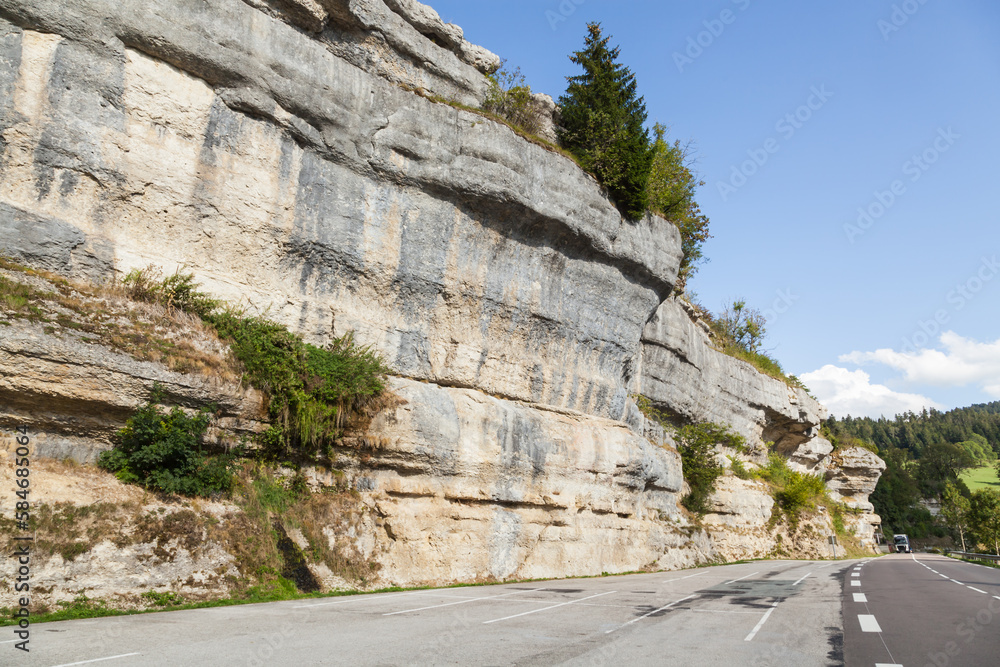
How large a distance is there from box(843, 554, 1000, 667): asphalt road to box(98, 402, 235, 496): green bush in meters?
11.8

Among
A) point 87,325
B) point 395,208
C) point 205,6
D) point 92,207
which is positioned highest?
point 205,6

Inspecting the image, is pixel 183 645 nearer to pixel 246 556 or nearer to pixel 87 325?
pixel 246 556

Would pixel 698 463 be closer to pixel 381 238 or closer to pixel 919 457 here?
pixel 381 238

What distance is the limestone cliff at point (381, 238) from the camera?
1305cm

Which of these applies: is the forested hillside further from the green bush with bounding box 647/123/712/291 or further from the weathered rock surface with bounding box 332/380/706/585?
the weathered rock surface with bounding box 332/380/706/585

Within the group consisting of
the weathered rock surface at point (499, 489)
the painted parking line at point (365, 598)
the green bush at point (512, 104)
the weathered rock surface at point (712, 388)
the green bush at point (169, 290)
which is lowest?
the painted parking line at point (365, 598)

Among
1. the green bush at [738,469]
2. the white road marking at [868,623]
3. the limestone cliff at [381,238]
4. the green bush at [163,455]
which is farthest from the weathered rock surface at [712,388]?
the green bush at [163,455]

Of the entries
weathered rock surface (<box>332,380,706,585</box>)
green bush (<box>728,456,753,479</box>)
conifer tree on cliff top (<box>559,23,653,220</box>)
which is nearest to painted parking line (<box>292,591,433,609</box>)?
weathered rock surface (<box>332,380,706,585</box>)

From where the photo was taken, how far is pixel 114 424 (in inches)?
470

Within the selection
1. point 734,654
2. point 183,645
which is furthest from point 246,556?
point 734,654

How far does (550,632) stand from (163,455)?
8.42m

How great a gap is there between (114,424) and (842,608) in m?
14.5

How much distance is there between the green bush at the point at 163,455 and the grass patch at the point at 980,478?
133408 millimetres

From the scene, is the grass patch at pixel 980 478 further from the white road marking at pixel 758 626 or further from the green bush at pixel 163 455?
the green bush at pixel 163 455
